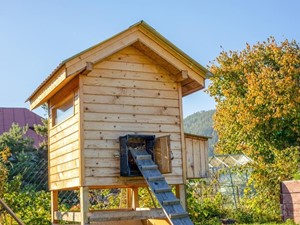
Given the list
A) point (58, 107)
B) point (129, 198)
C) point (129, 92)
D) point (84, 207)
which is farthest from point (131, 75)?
point (129, 198)

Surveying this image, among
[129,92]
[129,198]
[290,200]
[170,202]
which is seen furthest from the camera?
[290,200]

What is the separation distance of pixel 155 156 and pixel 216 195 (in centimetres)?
670

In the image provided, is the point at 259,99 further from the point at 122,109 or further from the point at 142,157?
the point at 142,157

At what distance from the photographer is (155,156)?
332 inches

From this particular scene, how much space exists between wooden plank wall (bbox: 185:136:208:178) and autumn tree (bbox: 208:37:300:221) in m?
10.2

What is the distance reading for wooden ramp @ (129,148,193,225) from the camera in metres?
7.15

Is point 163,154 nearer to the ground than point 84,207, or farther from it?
farther from it

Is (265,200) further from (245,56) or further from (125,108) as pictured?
(245,56)

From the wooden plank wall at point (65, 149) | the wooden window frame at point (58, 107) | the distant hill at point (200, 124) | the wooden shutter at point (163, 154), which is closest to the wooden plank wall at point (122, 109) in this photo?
the wooden plank wall at point (65, 149)

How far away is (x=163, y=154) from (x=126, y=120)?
0.94m

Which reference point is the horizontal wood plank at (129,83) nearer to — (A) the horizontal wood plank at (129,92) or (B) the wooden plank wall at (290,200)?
(A) the horizontal wood plank at (129,92)

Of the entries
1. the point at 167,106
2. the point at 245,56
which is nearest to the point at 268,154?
the point at 245,56

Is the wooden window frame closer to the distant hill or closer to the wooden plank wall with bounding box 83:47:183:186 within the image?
the wooden plank wall with bounding box 83:47:183:186

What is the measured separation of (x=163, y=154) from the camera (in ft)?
26.9
